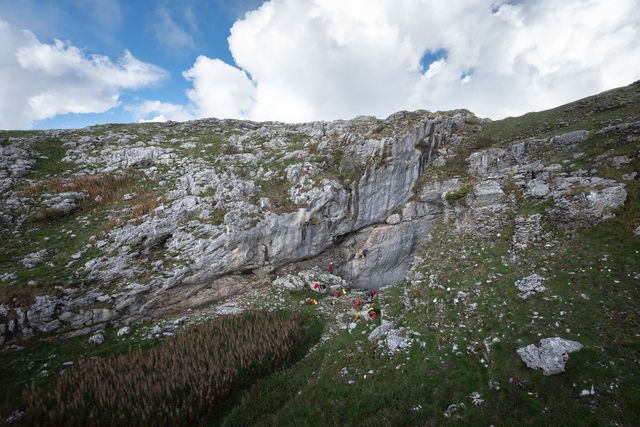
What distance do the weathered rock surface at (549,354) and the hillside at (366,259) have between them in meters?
0.08

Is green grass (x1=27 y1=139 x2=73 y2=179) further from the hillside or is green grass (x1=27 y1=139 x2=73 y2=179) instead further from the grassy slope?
the grassy slope

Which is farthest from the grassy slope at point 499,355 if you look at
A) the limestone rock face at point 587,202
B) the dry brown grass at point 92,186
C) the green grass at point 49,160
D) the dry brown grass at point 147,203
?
the green grass at point 49,160

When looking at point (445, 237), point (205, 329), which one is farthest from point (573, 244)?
point (205, 329)

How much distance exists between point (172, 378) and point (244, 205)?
15.6m

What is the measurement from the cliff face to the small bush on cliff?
527 centimetres

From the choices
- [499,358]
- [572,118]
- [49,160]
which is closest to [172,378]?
Result: [499,358]

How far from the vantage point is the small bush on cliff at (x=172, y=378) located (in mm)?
11477

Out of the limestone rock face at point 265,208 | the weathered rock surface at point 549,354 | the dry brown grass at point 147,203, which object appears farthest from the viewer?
the dry brown grass at point 147,203

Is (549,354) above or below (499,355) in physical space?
above

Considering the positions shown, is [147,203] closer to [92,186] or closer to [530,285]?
[92,186]

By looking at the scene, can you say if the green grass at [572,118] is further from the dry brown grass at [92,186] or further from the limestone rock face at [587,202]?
the dry brown grass at [92,186]

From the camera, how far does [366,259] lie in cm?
2811

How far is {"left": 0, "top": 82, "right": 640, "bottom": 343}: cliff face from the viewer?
736 inches

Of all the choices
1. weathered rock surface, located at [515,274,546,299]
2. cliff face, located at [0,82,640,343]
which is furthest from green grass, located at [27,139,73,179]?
weathered rock surface, located at [515,274,546,299]
